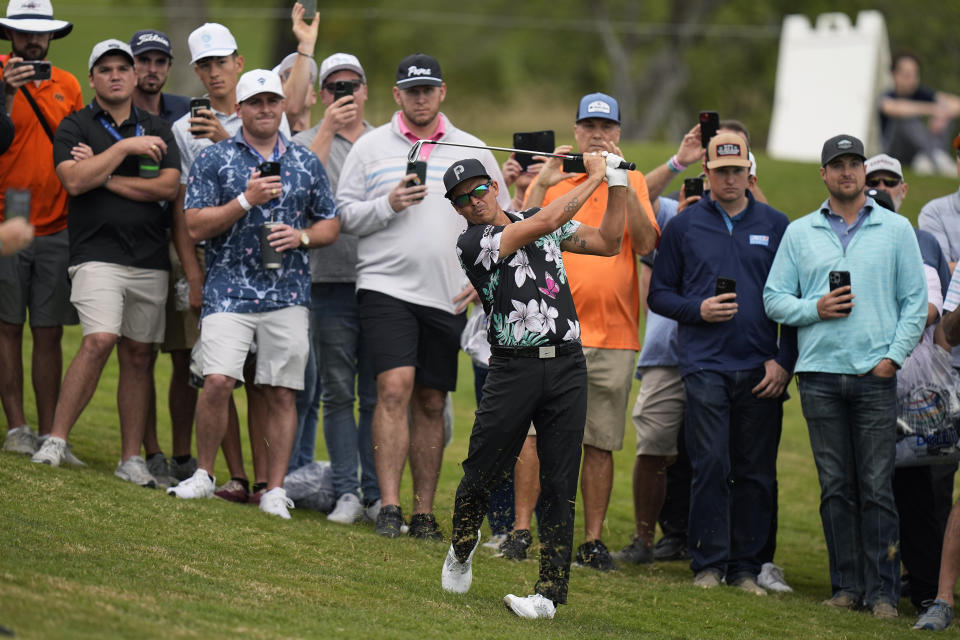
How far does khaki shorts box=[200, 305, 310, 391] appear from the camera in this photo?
8.47 meters

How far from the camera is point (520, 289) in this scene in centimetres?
691

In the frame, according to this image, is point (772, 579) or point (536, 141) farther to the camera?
point (536, 141)

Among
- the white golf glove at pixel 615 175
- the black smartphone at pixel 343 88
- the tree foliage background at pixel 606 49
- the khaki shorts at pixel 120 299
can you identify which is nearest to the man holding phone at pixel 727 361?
the white golf glove at pixel 615 175

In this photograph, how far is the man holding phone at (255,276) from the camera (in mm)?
8469

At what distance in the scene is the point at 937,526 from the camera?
28.9 feet

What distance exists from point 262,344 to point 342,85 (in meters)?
1.95

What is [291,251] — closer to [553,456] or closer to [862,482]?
[553,456]

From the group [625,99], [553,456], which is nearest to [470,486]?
[553,456]

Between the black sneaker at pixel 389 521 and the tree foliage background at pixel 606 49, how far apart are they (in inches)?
1248

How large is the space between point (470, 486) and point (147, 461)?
351 centimetres

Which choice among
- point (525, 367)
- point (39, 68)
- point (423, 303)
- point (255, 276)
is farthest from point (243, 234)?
point (525, 367)

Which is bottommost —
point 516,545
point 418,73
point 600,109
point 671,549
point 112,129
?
point 671,549

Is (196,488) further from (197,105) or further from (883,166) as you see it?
(883,166)

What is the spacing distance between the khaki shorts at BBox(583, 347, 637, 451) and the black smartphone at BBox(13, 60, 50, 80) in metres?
3.94
